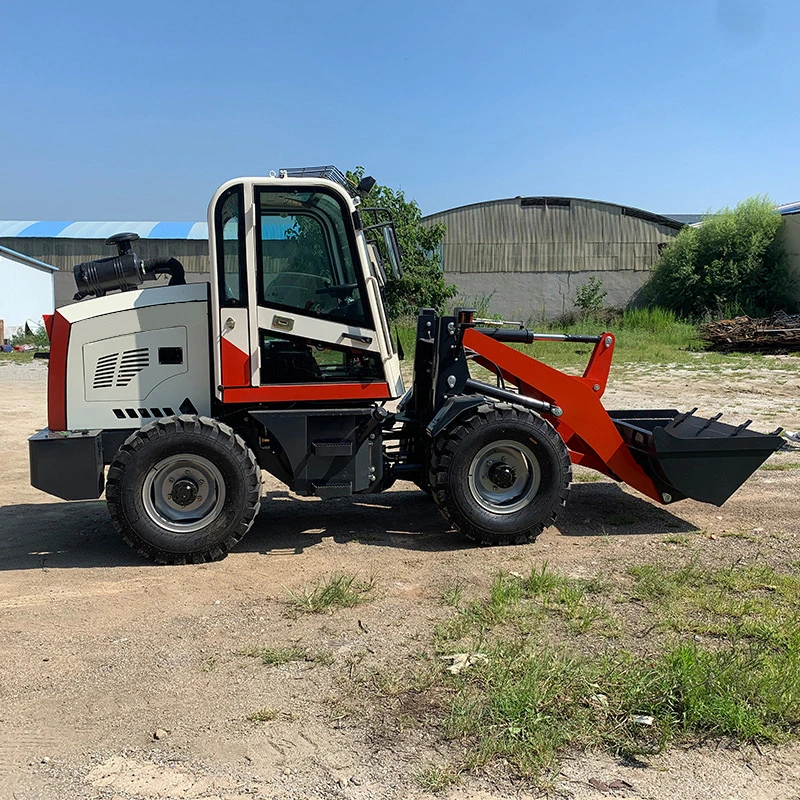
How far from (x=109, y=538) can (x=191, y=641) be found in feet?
7.79

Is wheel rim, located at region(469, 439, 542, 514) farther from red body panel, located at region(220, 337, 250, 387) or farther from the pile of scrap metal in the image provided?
the pile of scrap metal

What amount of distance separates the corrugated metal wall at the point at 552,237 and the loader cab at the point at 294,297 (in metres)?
25.0

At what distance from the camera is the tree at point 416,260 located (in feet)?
82.6

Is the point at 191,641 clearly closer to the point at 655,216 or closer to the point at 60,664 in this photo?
the point at 60,664

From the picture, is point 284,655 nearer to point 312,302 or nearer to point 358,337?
point 358,337

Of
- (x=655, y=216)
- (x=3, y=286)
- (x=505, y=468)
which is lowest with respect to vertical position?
(x=505, y=468)

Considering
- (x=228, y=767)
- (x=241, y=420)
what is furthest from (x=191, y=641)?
(x=241, y=420)

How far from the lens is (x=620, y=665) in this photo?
418 cm

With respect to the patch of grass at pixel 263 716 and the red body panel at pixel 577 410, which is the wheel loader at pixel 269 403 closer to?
the red body panel at pixel 577 410

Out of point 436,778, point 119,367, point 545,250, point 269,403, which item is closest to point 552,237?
point 545,250

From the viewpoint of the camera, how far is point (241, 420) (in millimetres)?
6359

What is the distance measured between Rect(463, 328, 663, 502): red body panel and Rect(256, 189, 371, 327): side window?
1147 mm

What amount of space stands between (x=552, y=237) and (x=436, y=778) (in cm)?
2880

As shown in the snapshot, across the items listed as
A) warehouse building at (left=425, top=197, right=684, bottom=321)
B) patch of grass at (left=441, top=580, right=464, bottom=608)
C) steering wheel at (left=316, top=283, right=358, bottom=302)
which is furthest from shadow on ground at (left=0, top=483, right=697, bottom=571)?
warehouse building at (left=425, top=197, right=684, bottom=321)
